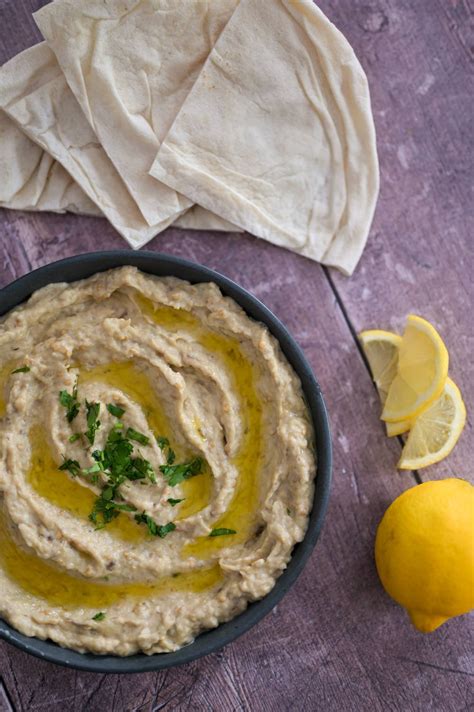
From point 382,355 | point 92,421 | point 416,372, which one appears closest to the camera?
point 92,421

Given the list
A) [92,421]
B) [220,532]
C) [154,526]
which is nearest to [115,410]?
[92,421]

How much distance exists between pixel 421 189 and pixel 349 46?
0.48 m

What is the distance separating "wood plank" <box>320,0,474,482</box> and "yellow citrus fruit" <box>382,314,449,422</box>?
0.14m

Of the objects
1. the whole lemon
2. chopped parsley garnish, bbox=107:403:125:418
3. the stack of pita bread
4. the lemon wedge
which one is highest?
the stack of pita bread

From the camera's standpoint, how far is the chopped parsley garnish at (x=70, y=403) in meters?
2.11

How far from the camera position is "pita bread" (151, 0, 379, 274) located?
2346mm

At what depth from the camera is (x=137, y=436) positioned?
2.13 metres

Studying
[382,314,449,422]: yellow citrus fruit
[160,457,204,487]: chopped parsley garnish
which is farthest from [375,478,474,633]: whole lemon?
[160,457,204,487]: chopped parsley garnish

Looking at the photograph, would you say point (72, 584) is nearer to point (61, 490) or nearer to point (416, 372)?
point (61, 490)

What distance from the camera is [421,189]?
2.50 meters

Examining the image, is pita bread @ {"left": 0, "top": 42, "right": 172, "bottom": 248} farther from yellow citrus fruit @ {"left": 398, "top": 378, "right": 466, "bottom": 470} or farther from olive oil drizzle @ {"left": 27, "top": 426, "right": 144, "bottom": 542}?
yellow citrus fruit @ {"left": 398, "top": 378, "right": 466, "bottom": 470}

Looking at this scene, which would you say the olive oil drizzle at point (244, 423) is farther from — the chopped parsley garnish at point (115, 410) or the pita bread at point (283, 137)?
the pita bread at point (283, 137)

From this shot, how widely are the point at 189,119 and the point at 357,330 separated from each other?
80 centimetres

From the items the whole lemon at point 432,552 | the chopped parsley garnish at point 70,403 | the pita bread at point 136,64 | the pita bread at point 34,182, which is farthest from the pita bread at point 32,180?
the whole lemon at point 432,552
